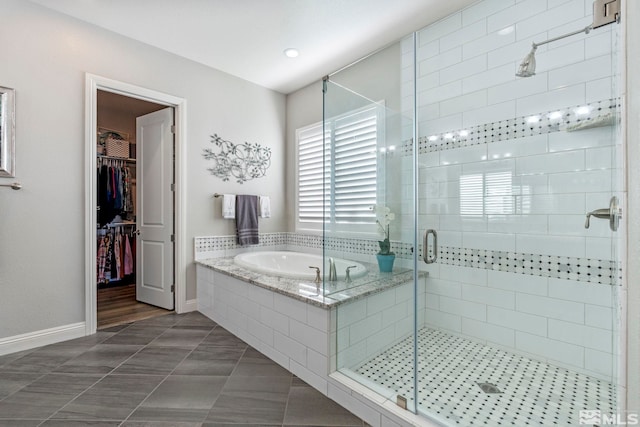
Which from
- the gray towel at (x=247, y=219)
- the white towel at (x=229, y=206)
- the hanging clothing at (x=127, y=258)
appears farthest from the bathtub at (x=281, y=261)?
the hanging clothing at (x=127, y=258)

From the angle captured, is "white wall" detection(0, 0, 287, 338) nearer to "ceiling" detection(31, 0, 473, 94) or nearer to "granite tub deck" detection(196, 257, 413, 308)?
"ceiling" detection(31, 0, 473, 94)

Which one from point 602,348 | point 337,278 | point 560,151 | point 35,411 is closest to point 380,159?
point 337,278

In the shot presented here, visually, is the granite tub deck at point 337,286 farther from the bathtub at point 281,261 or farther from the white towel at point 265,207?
the white towel at point 265,207

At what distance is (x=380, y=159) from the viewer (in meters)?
2.17

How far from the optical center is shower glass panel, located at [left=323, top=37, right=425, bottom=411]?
1954 mm

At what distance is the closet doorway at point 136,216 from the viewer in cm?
324

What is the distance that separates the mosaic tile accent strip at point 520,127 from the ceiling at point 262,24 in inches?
38.4

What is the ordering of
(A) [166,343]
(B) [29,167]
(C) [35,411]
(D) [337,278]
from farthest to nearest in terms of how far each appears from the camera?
(A) [166,343]
(B) [29,167]
(D) [337,278]
(C) [35,411]

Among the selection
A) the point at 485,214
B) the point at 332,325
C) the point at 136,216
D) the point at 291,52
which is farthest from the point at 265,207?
the point at 485,214

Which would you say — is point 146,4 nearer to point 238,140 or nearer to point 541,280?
point 238,140

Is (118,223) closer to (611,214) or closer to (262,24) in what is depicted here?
(262,24)

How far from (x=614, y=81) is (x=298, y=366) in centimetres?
255

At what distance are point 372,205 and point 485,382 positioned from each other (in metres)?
1.27

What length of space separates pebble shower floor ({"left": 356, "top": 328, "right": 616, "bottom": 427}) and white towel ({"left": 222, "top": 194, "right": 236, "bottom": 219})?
219 cm
